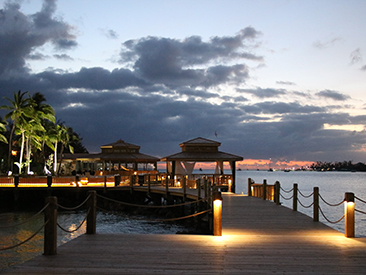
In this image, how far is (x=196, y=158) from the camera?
1288 inches

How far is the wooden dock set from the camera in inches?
248

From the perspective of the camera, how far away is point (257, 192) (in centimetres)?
2317

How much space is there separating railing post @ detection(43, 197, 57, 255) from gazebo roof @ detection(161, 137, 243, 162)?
25212 millimetres

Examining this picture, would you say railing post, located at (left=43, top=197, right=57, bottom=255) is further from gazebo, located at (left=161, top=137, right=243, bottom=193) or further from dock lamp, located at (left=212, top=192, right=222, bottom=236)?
gazebo, located at (left=161, top=137, right=243, bottom=193)

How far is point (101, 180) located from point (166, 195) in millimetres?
7616

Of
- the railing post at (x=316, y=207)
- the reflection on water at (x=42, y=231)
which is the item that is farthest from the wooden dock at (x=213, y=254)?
the reflection on water at (x=42, y=231)

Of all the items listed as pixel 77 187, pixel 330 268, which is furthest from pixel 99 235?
pixel 77 187

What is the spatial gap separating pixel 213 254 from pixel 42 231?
15.1 m

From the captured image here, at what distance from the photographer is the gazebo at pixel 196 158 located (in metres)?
32.7

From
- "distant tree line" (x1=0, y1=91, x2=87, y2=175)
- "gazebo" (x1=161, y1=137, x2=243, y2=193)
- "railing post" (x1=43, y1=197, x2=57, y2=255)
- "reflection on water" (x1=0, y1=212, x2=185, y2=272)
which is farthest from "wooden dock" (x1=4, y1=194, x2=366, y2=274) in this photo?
"distant tree line" (x1=0, y1=91, x2=87, y2=175)

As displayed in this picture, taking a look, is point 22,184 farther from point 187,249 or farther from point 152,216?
point 187,249

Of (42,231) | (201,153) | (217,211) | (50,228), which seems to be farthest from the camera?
(201,153)

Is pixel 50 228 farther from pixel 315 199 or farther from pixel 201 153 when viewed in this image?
pixel 201 153

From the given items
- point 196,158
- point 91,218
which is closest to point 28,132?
point 196,158
